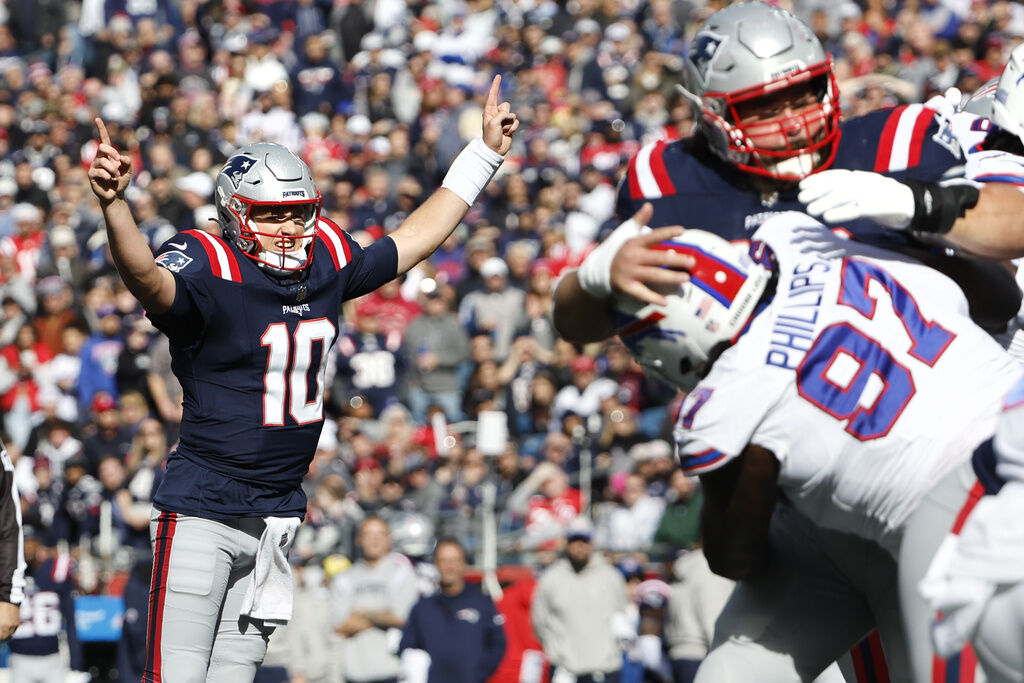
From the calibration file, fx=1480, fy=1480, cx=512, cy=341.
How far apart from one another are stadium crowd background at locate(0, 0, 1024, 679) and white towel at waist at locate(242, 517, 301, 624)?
4.62 metres

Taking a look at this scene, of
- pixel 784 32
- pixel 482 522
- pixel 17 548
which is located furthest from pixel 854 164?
pixel 482 522

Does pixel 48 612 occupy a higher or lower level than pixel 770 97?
lower

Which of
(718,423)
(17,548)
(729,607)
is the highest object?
(718,423)

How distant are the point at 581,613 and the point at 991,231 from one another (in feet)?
18.0

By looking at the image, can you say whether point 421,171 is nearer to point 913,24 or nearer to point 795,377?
point 913,24

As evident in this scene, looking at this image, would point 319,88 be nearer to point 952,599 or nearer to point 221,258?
point 221,258

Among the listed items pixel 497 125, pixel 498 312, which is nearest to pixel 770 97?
pixel 497 125

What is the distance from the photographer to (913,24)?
1256cm

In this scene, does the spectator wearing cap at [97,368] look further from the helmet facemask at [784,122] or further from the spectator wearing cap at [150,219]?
the helmet facemask at [784,122]

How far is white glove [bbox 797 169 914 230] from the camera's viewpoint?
313 centimetres

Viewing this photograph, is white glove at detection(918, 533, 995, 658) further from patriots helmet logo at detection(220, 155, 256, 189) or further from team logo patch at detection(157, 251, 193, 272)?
patriots helmet logo at detection(220, 155, 256, 189)

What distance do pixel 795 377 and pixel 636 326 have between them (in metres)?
0.35

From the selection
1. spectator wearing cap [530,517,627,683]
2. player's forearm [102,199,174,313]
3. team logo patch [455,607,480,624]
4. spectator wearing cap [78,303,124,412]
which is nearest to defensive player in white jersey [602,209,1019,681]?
player's forearm [102,199,174,313]

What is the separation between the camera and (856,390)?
9.78ft
